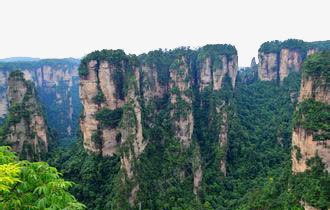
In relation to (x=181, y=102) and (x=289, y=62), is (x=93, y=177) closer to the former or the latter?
A: (x=181, y=102)

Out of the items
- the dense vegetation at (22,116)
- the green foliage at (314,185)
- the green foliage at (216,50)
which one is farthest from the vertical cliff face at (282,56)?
the dense vegetation at (22,116)

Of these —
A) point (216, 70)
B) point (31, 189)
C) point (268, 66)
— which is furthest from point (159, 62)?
point (31, 189)

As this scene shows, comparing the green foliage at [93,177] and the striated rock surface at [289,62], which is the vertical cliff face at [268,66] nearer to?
the striated rock surface at [289,62]

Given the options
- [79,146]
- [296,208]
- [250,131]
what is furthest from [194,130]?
[296,208]

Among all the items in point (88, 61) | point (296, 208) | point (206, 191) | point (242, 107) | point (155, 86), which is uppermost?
point (88, 61)

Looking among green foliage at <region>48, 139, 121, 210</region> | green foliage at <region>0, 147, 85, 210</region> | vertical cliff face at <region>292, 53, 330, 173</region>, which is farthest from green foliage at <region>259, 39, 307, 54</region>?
green foliage at <region>0, 147, 85, 210</region>

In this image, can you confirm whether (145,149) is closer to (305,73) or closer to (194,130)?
(194,130)
